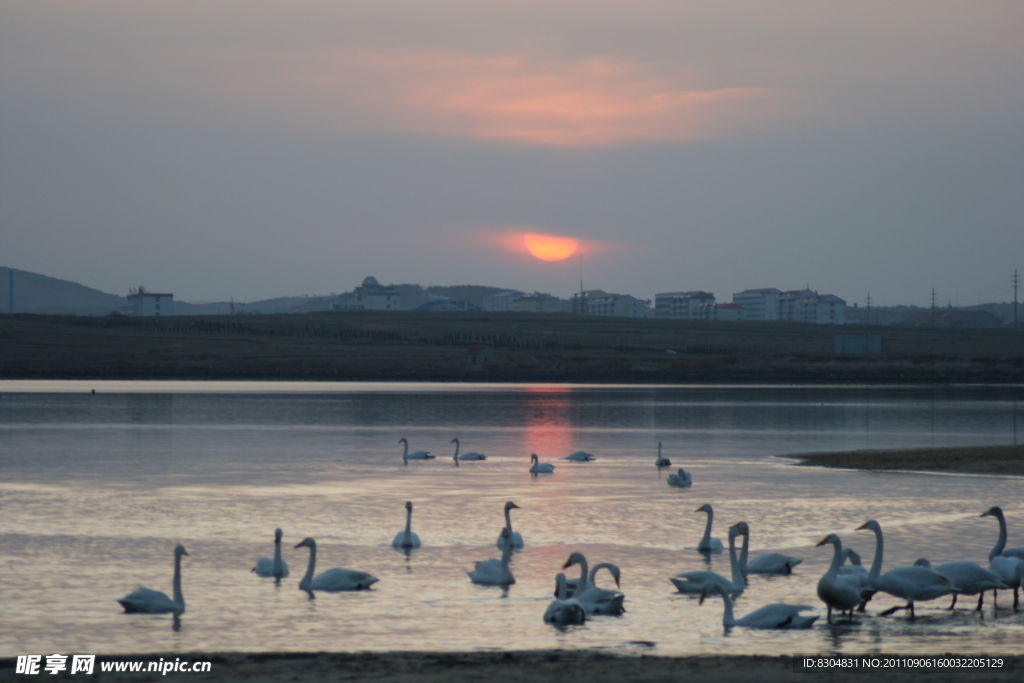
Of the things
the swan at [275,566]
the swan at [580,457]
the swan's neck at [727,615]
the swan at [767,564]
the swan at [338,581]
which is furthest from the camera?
the swan at [580,457]

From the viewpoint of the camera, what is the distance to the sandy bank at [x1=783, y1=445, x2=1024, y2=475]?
2789 cm

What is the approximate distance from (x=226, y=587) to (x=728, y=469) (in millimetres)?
17468

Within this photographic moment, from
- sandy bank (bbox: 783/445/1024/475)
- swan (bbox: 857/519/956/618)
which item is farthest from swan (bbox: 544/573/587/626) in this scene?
sandy bank (bbox: 783/445/1024/475)

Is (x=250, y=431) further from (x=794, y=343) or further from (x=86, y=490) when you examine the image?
(x=794, y=343)

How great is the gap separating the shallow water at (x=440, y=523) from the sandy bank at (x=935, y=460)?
57.7 inches

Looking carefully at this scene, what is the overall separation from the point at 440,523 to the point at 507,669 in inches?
383

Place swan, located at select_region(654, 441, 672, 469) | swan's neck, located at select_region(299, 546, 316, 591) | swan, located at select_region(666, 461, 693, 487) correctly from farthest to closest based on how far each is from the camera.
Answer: swan, located at select_region(654, 441, 672, 469) → swan, located at select_region(666, 461, 693, 487) → swan's neck, located at select_region(299, 546, 316, 591)

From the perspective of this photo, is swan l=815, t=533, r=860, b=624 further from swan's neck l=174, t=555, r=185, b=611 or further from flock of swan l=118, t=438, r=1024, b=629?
swan's neck l=174, t=555, r=185, b=611

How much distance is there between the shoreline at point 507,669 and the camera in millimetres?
9344

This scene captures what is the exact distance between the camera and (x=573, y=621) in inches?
474

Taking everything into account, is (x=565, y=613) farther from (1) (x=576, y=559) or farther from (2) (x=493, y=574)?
(2) (x=493, y=574)

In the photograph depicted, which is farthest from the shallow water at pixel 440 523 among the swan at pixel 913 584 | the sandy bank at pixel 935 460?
the sandy bank at pixel 935 460

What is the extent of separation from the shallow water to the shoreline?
709mm

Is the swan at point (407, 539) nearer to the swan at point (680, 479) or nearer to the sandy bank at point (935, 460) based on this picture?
the swan at point (680, 479)
